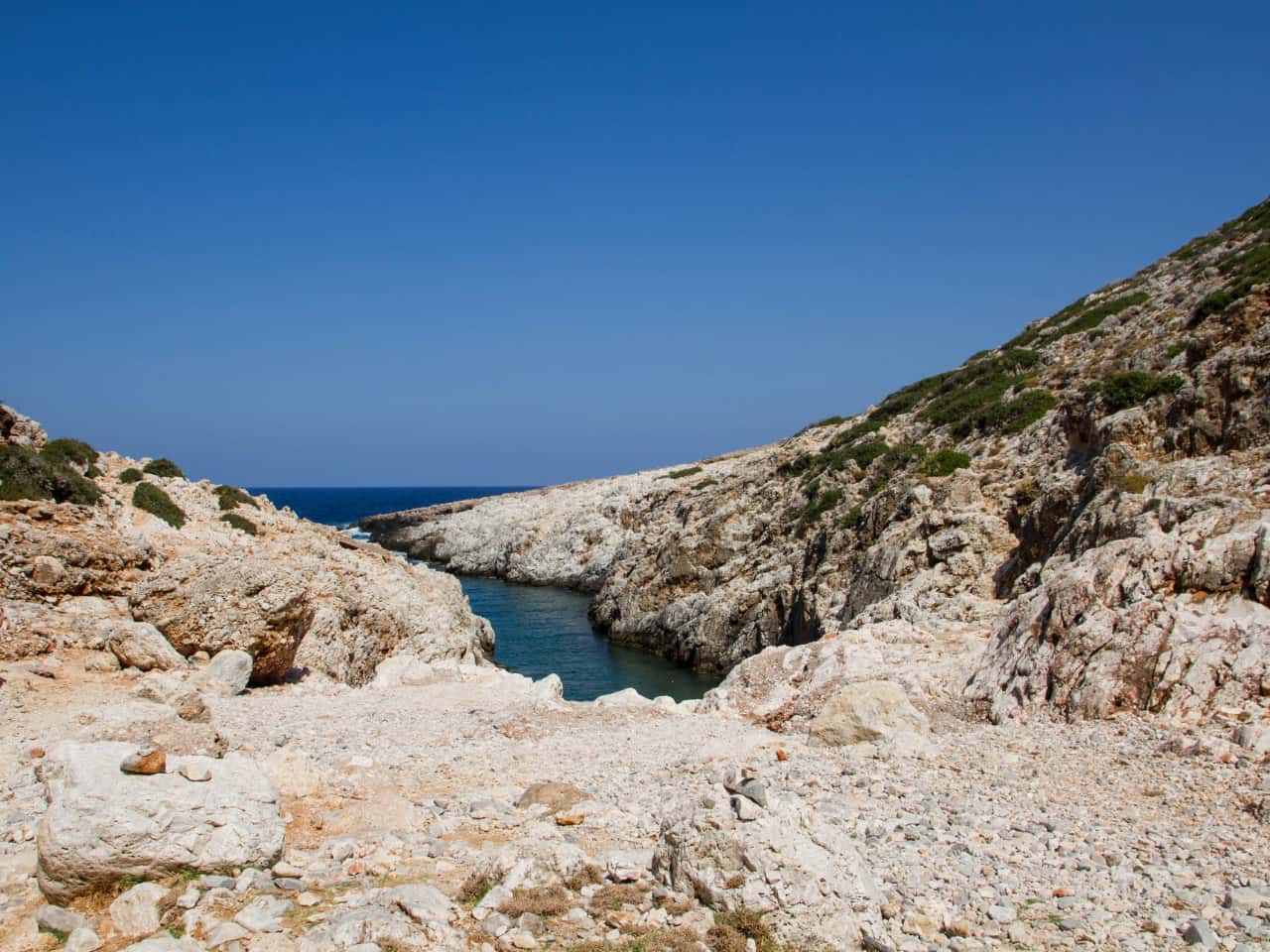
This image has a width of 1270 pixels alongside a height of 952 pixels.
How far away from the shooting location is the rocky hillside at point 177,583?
1652 cm

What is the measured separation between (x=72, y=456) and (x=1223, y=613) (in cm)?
3287

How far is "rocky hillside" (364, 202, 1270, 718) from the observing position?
1248 cm

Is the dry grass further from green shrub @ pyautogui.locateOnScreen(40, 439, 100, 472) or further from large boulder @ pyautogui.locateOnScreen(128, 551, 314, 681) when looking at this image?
green shrub @ pyautogui.locateOnScreen(40, 439, 100, 472)

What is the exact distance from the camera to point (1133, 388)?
22.5m

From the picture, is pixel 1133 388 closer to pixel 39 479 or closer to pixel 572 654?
pixel 572 654

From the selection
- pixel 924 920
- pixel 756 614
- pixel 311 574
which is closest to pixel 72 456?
pixel 311 574

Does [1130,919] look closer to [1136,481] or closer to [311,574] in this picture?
[1136,481]

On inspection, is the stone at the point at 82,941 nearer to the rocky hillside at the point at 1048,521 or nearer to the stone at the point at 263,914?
the stone at the point at 263,914

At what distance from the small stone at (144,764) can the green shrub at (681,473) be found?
226ft

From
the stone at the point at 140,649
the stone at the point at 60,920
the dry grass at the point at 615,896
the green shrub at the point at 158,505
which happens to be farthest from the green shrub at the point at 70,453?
the dry grass at the point at 615,896

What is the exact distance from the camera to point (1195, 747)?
1024 centimetres

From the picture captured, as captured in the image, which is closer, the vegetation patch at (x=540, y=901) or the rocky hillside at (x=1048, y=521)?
the vegetation patch at (x=540, y=901)

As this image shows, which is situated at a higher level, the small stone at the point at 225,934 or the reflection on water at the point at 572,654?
the small stone at the point at 225,934

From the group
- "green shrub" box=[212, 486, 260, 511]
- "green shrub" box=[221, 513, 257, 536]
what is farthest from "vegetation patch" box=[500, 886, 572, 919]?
"green shrub" box=[212, 486, 260, 511]
